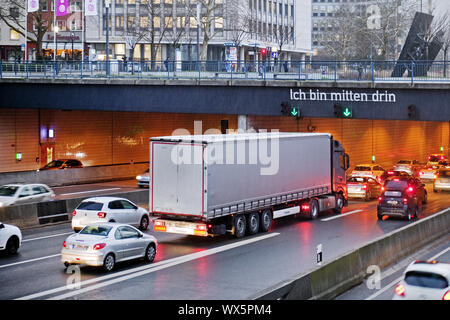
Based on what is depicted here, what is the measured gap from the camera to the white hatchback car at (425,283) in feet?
46.2

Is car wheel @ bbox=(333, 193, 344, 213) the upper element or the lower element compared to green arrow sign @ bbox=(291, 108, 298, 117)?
lower

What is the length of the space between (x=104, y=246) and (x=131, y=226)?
169 cm

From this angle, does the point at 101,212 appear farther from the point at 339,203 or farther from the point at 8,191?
the point at 339,203

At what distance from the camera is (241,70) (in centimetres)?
4075

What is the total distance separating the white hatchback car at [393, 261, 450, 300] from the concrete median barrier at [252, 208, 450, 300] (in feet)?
7.60

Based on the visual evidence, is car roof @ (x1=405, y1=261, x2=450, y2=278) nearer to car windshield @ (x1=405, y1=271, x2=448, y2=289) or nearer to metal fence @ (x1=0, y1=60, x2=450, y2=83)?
car windshield @ (x1=405, y1=271, x2=448, y2=289)

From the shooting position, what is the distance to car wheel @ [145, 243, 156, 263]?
2236 centimetres

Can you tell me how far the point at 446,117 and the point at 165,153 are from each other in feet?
49.1

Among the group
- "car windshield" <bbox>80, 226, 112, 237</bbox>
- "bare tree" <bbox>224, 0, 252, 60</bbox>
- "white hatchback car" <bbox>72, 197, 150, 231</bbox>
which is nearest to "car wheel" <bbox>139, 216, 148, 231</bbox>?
"white hatchback car" <bbox>72, 197, 150, 231</bbox>

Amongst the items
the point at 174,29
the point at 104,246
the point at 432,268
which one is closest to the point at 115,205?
the point at 104,246

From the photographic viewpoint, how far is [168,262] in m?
22.4

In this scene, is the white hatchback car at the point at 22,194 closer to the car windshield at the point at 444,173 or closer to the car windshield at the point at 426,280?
the car windshield at the point at 426,280

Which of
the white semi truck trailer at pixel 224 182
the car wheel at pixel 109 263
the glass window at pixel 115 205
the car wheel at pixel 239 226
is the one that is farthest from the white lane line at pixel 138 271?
the glass window at pixel 115 205
